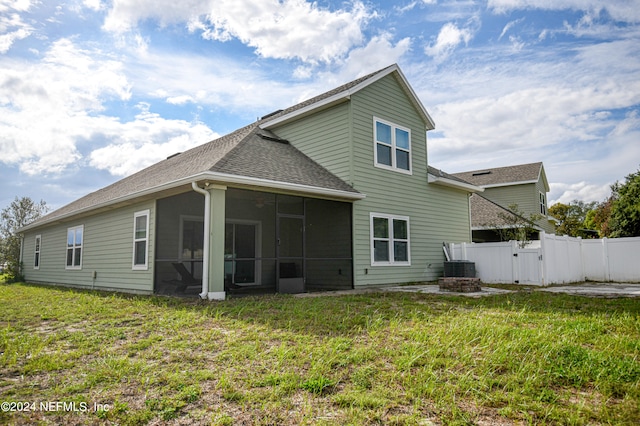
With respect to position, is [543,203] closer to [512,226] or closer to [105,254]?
[512,226]

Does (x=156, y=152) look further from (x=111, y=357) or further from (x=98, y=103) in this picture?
(x=111, y=357)

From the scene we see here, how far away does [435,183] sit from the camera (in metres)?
13.9

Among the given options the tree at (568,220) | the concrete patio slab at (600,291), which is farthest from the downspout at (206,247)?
the tree at (568,220)

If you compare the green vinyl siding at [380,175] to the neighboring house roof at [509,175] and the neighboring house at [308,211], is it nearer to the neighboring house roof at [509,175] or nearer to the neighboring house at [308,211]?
the neighboring house at [308,211]

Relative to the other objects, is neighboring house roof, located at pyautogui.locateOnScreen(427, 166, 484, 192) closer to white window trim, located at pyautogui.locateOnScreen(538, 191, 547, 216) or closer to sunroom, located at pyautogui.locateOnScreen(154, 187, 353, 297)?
sunroom, located at pyautogui.locateOnScreen(154, 187, 353, 297)

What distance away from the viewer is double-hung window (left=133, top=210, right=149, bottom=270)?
10617 mm

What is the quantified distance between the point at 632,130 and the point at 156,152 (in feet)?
64.0

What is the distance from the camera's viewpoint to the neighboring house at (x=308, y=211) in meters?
10.5

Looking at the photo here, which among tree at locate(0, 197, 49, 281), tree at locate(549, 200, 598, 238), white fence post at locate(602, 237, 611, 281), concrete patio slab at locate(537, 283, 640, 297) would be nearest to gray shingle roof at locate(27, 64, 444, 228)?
concrete patio slab at locate(537, 283, 640, 297)

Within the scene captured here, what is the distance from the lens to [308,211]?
13.0 meters

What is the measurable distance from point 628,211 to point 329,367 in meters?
23.7

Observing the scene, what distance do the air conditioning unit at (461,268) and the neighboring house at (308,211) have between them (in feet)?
2.56

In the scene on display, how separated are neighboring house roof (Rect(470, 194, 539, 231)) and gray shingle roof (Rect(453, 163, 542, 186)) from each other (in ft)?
17.2

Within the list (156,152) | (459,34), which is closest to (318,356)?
(459,34)
